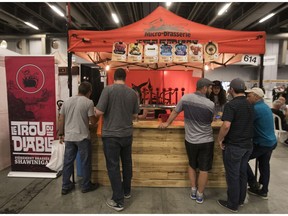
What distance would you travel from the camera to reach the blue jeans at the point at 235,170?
2613 millimetres

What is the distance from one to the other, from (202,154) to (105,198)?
146 cm

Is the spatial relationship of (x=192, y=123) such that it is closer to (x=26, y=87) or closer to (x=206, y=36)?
(x=206, y=36)

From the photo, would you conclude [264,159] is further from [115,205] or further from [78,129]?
[78,129]

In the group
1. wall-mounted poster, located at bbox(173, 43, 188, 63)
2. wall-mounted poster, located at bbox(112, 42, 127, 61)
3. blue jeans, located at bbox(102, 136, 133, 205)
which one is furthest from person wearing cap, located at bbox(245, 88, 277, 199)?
wall-mounted poster, located at bbox(112, 42, 127, 61)

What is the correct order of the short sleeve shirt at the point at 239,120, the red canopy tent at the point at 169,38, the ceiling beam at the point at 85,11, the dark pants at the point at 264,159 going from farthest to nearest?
the ceiling beam at the point at 85,11 < the red canopy tent at the point at 169,38 < the dark pants at the point at 264,159 < the short sleeve shirt at the point at 239,120

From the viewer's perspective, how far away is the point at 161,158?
3400 millimetres

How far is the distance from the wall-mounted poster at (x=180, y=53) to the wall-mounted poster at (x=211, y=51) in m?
0.30

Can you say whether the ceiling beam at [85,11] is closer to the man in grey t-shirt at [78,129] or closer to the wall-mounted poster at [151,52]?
the wall-mounted poster at [151,52]

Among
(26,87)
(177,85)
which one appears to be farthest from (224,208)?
(177,85)

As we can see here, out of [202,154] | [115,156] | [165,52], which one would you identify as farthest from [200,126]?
[165,52]

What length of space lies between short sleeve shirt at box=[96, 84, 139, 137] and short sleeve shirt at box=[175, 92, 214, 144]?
2.35 ft

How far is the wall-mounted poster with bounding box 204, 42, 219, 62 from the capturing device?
3.27 meters

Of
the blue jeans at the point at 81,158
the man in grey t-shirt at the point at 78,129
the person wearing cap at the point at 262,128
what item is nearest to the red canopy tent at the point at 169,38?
the man in grey t-shirt at the point at 78,129

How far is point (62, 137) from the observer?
3461mm
